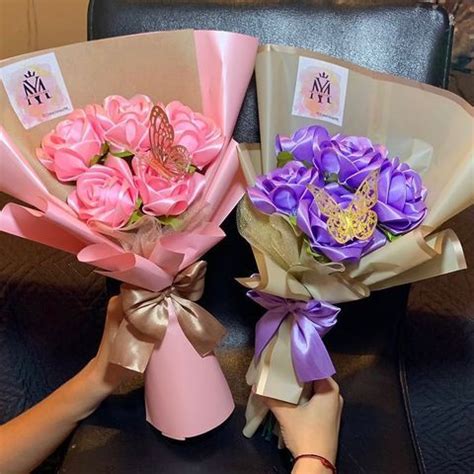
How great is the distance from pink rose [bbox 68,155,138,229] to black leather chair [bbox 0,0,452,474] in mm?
253

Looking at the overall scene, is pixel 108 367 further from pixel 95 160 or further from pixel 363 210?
pixel 363 210

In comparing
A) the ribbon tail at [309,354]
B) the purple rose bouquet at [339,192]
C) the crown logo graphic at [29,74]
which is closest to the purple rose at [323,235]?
the purple rose bouquet at [339,192]

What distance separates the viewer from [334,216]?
2.14 ft

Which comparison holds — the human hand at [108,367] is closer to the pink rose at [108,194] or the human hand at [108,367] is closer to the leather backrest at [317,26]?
the pink rose at [108,194]

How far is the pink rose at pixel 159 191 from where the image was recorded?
0.69 meters

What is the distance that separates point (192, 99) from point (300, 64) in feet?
0.42

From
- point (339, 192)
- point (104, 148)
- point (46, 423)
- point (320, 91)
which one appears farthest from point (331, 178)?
point (46, 423)

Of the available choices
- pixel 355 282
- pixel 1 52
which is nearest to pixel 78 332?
pixel 355 282

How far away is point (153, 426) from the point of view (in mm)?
844

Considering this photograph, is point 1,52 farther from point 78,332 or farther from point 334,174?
point 334,174

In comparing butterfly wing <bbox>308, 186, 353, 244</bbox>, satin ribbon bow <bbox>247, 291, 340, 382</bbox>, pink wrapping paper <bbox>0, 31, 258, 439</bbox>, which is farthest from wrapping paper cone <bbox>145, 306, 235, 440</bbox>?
butterfly wing <bbox>308, 186, 353, 244</bbox>

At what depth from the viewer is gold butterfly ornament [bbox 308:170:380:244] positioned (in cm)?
65

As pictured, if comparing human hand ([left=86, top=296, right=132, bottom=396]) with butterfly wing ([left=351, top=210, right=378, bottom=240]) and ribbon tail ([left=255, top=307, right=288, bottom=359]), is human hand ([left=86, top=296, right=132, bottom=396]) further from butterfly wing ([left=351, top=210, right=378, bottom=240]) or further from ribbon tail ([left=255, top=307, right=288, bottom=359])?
butterfly wing ([left=351, top=210, right=378, bottom=240])

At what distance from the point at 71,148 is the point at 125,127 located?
0.19 ft
